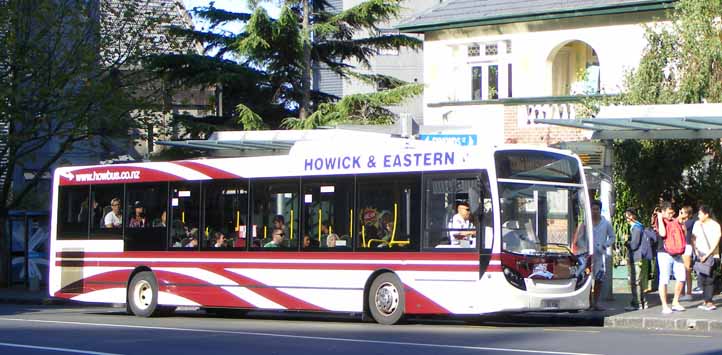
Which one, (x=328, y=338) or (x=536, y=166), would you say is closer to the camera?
(x=328, y=338)

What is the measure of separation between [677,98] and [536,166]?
6540 millimetres

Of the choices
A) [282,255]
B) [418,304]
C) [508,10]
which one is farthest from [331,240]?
[508,10]

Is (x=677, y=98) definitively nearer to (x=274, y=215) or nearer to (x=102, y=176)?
(x=274, y=215)

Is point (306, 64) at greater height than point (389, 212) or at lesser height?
greater

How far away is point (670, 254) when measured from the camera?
727 inches

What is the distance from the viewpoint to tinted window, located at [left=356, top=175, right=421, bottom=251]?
17.8m

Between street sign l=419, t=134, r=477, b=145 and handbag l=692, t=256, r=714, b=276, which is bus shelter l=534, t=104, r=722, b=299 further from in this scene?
handbag l=692, t=256, r=714, b=276

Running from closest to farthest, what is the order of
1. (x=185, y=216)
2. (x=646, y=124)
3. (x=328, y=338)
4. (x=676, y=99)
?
(x=328, y=338)
(x=646, y=124)
(x=185, y=216)
(x=676, y=99)

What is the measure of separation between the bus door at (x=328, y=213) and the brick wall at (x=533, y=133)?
31.7ft

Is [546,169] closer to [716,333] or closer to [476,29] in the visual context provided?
[716,333]

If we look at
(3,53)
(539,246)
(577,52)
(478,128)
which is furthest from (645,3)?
(3,53)

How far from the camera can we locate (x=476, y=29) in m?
30.0

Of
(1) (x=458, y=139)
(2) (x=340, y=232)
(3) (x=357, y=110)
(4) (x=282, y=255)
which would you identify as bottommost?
(4) (x=282, y=255)

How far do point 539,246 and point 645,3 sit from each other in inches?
453
